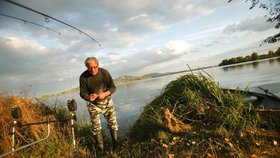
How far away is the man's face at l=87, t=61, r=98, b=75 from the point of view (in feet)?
16.8

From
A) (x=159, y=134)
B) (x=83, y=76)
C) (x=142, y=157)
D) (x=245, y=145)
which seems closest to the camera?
(x=245, y=145)

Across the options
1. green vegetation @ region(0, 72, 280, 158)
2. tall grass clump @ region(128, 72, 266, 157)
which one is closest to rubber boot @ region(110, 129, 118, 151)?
green vegetation @ region(0, 72, 280, 158)

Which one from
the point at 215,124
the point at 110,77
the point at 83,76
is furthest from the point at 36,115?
the point at 215,124

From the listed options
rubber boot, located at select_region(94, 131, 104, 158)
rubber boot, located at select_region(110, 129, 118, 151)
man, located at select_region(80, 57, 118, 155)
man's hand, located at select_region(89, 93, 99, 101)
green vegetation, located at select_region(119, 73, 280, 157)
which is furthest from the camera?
rubber boot, located at select_region(110, 129, 118, 151)

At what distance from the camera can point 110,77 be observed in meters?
5.53

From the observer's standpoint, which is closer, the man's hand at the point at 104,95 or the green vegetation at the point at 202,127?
the green vegetation at the point at 202,127

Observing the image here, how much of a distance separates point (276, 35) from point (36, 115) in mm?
13843

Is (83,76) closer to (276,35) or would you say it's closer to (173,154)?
(173,154)

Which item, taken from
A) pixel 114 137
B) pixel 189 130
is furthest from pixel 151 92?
pixel 189 130

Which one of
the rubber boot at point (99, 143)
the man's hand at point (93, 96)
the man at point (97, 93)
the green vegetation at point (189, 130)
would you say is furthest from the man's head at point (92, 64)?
the green vegetation at point (189, 130)

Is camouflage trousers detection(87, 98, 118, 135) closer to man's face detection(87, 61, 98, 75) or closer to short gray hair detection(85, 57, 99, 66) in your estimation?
man's face detection(87, 61, 98, 75)

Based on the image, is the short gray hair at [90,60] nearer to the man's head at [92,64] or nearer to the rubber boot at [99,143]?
the man's head at [92,64]

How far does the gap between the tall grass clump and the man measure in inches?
35.8

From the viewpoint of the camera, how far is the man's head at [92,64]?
201 inches
